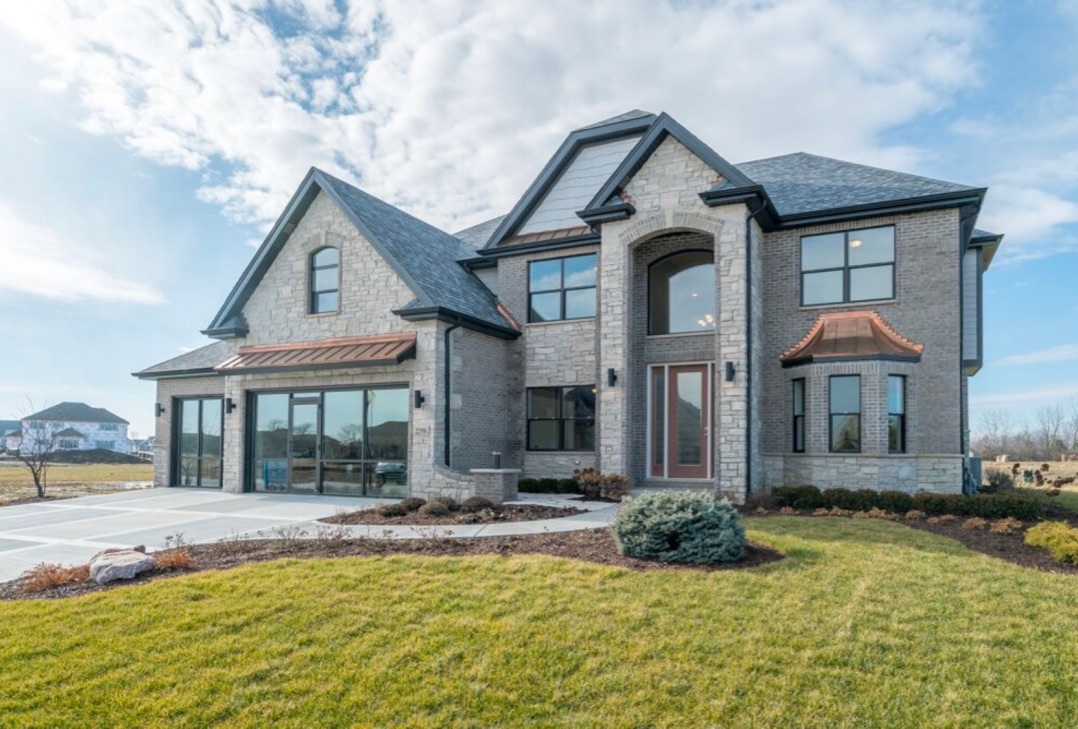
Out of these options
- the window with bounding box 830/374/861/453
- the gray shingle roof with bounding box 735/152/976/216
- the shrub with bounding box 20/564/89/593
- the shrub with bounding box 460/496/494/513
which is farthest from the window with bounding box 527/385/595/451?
the shrub with bounding box 20/564/89/593

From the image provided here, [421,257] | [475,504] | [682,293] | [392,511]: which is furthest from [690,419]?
[421,257]

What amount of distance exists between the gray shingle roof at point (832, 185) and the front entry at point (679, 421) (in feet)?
14.6

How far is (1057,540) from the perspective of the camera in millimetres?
7996

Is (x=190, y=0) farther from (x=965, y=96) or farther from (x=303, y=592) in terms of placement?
(x=965, y=96)

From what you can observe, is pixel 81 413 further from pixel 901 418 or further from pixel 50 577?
pixel 901 418

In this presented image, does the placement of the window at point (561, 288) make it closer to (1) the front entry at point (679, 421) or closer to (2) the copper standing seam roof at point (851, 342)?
(1) the front entry at point (679, 421)

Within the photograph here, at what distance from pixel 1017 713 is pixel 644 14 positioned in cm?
1127

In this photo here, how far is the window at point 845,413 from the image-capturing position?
13.7m

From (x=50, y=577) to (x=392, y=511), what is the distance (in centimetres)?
554

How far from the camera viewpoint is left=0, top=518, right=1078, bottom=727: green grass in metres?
4.63

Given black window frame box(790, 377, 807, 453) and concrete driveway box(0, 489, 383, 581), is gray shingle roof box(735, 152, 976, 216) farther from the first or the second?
concrete driveway box(0, 489, 383, 581)

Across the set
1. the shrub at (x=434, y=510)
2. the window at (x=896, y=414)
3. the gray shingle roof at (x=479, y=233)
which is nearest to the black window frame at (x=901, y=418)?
the window at (x=896, y=414)

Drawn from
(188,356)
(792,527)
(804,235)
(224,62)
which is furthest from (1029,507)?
(188,356)

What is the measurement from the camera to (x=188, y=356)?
20953mm
